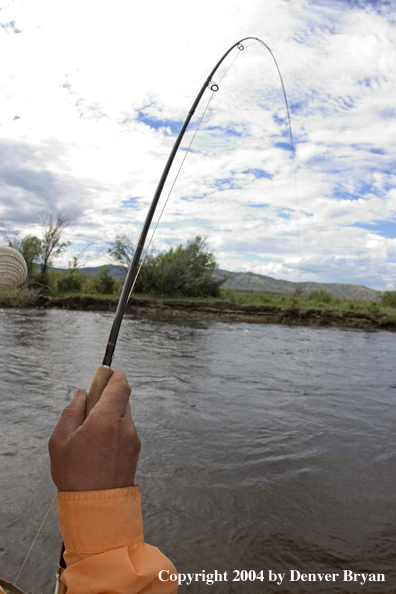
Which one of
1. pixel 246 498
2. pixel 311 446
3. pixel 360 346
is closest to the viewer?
pixel 246 498

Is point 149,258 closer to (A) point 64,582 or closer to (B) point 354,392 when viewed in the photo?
(B) point 354,392

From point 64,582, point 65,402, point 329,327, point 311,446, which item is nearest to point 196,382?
point 65,402

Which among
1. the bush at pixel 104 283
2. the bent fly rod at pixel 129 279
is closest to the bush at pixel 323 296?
the bush at pixel 104 283

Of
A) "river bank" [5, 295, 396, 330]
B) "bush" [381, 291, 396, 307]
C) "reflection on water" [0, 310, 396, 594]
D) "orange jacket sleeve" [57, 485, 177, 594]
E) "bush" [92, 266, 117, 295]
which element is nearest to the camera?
"orange jacket sleeve" [57, 485, 177, 594]

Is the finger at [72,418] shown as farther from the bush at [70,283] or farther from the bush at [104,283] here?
the bush at [104,283]

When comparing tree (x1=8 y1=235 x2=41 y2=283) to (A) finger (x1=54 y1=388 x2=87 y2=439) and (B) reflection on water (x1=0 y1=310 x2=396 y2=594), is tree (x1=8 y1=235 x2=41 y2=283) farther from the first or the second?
(A) finger (x1=54 y1=388 x2=87 y2=439)

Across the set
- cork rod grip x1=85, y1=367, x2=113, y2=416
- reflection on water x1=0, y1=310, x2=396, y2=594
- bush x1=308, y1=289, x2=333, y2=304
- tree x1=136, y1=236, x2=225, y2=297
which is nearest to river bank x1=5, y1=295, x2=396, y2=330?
tree x1=136, y1=236, x2=225, y2=297

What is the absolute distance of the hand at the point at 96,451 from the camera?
863mm

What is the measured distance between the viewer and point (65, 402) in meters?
5.22

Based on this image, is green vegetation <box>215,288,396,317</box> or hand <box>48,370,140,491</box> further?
green vegetation <box>215,288,396,317</box>

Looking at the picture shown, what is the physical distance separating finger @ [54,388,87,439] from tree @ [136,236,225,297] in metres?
20.4

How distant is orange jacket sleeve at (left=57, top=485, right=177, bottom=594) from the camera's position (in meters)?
0.83

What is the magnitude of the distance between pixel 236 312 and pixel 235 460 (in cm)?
1466

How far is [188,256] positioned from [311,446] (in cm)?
2001
